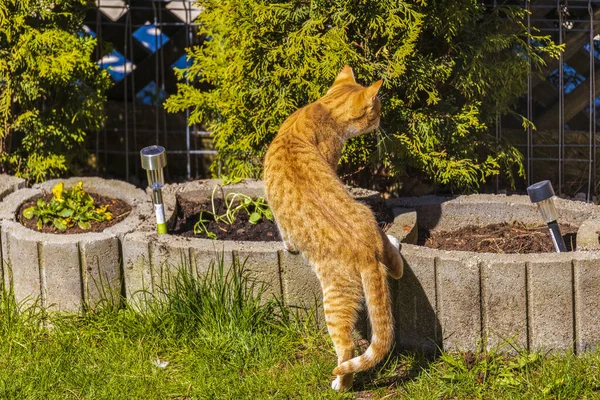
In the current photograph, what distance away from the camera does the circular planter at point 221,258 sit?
4539 millimetres

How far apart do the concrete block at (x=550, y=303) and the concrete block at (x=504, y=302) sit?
35 millimetres

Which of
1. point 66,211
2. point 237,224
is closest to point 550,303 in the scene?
point 237,224

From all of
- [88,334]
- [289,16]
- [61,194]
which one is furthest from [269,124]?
[88,334]

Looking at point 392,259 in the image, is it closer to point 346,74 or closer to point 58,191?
point 346,74

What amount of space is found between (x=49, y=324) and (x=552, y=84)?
3749mm

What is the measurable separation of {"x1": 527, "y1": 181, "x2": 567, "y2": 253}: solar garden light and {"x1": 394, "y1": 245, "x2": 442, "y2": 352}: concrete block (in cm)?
61

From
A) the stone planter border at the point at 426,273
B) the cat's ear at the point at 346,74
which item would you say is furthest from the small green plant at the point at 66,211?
the cat's ear at the point at 346,74

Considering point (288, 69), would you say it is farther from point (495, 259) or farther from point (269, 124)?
point (495, 259)

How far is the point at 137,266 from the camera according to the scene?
187 inches

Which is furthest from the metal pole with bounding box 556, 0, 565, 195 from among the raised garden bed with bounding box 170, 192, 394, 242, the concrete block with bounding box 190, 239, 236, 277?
the concrete block with bounding box 190, 239, 236, 277

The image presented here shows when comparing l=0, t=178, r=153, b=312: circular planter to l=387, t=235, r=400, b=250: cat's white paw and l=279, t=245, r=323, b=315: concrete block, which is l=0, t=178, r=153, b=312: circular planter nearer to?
l=279, t=245, r=323, b=315: concrete block

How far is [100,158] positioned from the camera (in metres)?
6.98

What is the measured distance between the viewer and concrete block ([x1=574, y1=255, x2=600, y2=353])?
4223 mm

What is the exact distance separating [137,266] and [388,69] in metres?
1.68
